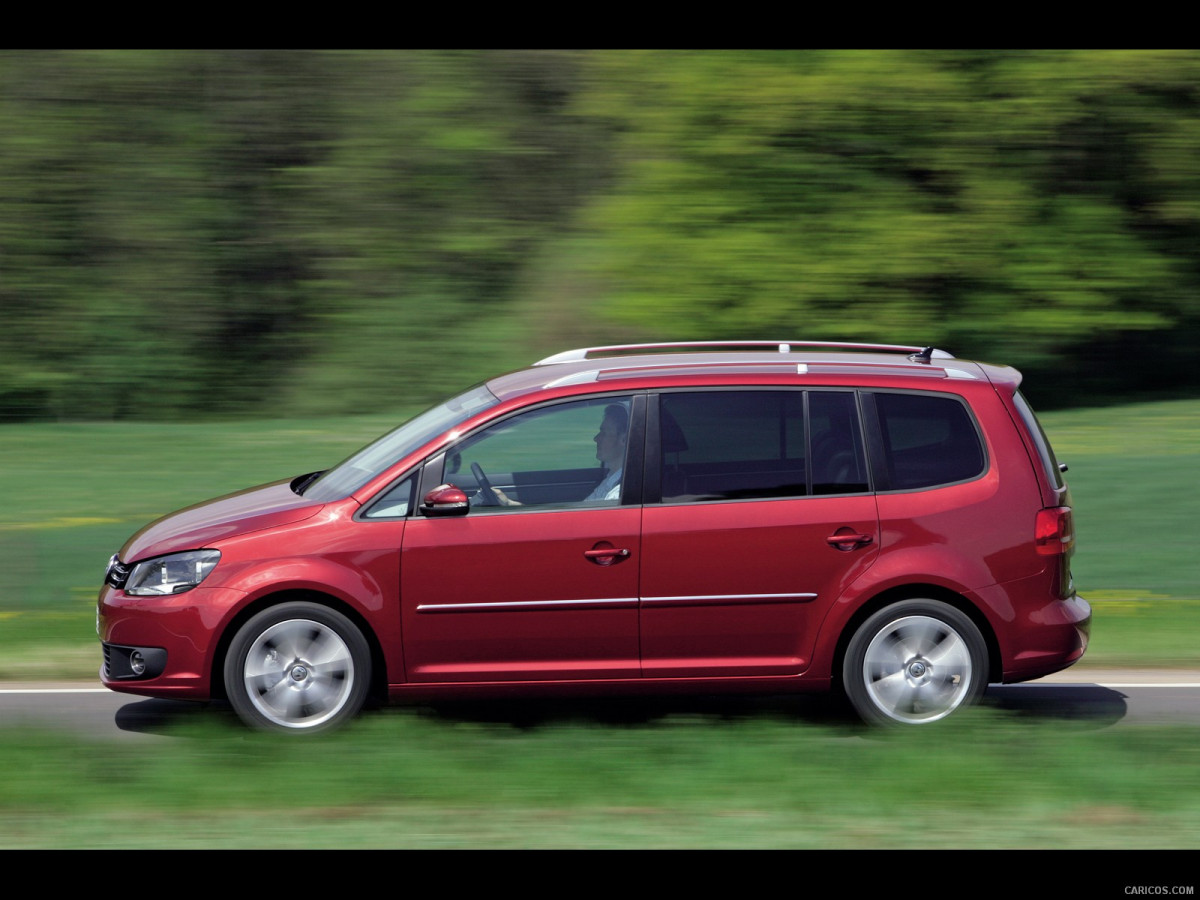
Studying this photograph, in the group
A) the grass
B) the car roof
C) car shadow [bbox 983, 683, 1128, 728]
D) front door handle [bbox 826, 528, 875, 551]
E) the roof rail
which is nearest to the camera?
the grass

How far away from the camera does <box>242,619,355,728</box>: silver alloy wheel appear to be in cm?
646

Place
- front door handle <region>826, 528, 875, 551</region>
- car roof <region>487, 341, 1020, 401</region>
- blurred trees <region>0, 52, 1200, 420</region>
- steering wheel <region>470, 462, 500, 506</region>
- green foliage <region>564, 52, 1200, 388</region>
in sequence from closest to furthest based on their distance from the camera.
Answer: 1. front door handle <region>826, 528, 875, 551</region>
2. steering wheel <region>470, 462, 500, 506</region>
3. car roof <region>487, 341, 1020, 401</region>
4. green foliage <region>564, 52, 1200, 388</region>
5. blurred trees <region>0, 52, 1200, 420</region>

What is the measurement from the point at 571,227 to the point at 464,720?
14576mm

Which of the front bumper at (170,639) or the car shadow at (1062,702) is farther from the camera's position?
the car shadow at (1062,702)

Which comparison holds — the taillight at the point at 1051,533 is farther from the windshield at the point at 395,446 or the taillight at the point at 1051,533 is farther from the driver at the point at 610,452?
the windshield at the point at 395,446

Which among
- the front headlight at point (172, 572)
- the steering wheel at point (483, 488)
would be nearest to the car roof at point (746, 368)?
the steering wheel at point (483, 488)

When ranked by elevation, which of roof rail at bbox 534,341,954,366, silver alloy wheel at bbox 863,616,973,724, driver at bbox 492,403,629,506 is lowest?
silver alloy wheel at bbox 863,616,973,724

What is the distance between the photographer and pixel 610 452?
6703mm

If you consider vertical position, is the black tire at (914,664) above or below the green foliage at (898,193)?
below

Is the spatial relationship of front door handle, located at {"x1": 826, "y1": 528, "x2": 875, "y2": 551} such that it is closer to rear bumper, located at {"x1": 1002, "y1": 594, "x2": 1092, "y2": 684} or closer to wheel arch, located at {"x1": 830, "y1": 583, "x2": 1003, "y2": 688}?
wheel arch, located at {"x1": 830, "y1": 583, "x2": 1003, "y2": 688}

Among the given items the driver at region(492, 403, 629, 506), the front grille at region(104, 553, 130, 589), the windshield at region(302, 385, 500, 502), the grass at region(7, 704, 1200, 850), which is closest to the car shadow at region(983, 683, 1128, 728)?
the grass at region(7, 704, 1200, 850)

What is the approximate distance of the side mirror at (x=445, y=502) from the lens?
6480mm

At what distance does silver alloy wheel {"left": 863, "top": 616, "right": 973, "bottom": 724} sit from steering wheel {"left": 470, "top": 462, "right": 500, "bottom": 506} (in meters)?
1.78

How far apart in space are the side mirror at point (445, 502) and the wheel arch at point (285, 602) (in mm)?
544
